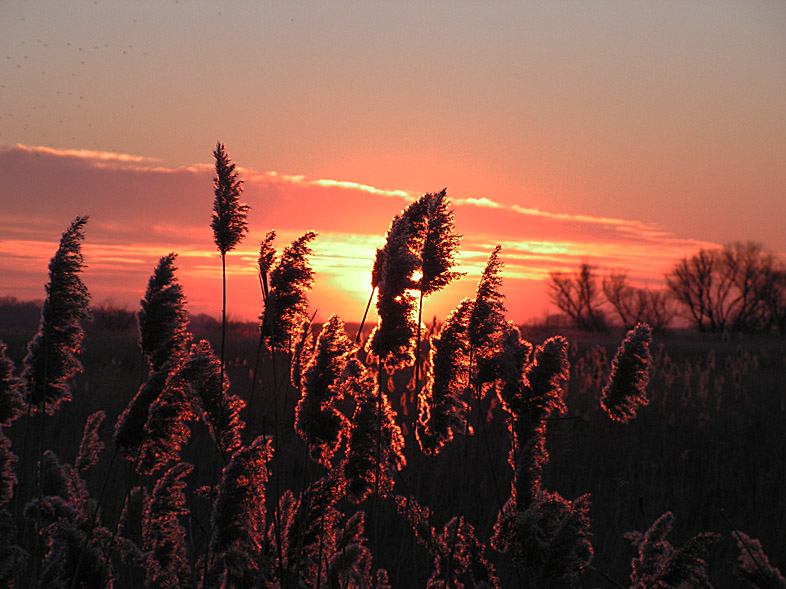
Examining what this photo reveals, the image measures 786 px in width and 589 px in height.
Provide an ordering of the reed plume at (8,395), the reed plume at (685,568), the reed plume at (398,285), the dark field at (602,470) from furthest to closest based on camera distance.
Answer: the dark field at (602,470)
the reed plume at (8,395)
the reed plume at (398,285)
the reed plume at (685,568)

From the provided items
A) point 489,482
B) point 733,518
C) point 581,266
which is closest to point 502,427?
point 489,482

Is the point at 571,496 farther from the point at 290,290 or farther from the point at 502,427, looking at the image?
the point at 290,290

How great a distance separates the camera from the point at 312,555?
9.96 ft

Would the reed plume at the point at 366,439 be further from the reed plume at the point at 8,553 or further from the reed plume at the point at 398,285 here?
the reed plume at the point at 8,553

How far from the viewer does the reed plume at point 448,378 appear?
9.60 feet

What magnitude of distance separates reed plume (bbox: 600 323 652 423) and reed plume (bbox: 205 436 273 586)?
1650mm

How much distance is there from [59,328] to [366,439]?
144 cm

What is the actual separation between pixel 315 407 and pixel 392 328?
1.66 feet

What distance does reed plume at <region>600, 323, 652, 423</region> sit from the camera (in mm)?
3145

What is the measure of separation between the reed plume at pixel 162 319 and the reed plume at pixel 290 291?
14.1 inches

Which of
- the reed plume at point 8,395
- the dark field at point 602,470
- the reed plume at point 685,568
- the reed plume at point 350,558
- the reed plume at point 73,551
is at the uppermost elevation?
the reed plume at point 8,395

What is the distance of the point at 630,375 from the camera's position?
3.17m

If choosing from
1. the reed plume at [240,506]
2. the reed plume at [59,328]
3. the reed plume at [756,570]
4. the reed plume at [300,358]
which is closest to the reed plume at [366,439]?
the reed plume at [300,358]

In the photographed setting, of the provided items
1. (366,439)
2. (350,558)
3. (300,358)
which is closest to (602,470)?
(350,558)
